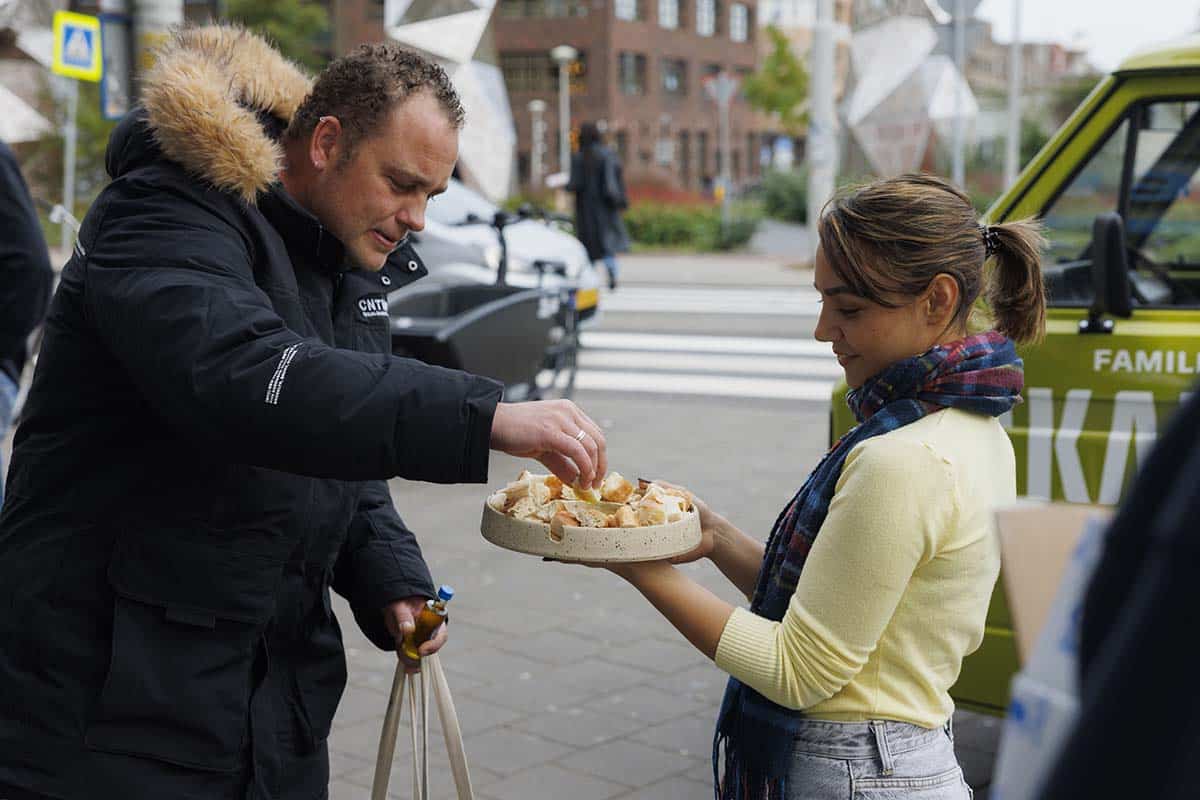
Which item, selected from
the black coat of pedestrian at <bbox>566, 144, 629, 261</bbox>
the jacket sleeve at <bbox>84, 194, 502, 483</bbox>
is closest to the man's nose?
the jacket sleeve at <bbox>84, 194, 502, 483</bbox>

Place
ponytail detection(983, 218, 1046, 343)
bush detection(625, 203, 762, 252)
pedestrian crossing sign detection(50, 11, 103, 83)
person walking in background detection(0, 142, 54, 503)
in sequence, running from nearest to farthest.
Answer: ponytail detection(983, 218, 1046, 343) → person walking in background detection(0, 142, 54, 503) → pedestrian crossing sign detection(50, 11, 103, 83) → bush detection(625, 203, 762, 252)

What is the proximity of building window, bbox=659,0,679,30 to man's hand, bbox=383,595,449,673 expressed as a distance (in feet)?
245

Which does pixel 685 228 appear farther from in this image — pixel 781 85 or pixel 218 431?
pixel 218 431

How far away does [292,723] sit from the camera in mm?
2447

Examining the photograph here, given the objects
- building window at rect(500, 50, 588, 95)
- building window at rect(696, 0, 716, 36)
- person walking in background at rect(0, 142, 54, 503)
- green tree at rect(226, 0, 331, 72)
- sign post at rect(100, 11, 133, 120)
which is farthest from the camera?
building window at rect(696, 0, 716, 36)

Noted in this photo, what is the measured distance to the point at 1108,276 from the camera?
3988mm

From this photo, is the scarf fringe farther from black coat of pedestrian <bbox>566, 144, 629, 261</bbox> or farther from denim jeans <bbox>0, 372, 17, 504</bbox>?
black coat of pedestrian <bbox>566, 144, 629, 261</bbox>

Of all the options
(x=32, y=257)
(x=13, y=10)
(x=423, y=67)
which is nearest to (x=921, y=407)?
(x=423, y=67)

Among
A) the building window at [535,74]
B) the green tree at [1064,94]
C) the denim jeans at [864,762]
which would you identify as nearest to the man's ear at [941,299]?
the denim jeans at [864,762]

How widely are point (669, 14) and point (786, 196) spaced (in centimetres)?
3838

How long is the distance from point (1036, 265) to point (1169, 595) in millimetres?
1749

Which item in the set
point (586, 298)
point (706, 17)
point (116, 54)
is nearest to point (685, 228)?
point (586, 298)

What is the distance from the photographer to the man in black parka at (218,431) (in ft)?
6.59

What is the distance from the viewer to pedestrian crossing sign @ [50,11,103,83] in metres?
12.2
